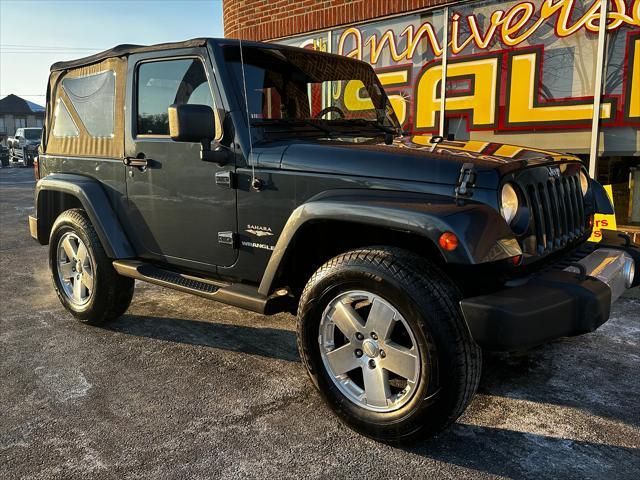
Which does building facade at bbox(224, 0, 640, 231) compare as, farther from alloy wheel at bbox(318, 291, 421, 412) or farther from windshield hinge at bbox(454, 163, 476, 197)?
alloy wheel at bbox(318, 291, 421, 412)

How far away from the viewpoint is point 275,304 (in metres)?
2.99

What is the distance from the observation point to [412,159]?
252 centimetres

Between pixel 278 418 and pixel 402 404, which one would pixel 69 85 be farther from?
pixel 402 404

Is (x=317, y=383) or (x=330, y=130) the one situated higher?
(x=330, y=130)

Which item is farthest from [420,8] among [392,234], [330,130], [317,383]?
[317,383]

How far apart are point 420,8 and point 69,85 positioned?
4.56 metres

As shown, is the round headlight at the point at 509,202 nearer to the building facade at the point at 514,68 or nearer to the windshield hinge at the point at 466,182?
the windshield hinge at the point at 466,182

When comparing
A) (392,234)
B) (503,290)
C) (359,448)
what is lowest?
(359,448)

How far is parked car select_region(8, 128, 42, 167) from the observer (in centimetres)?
2681

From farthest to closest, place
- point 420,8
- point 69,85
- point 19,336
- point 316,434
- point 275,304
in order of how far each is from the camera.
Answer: point 420,8 → point 69,85 → point 19,336 → point 275,304 → point 316,434

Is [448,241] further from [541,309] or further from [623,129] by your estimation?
[623,129]

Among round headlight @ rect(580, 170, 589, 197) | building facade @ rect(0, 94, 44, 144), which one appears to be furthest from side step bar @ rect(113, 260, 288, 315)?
building facade @ rect(0, 94, 44, 144)

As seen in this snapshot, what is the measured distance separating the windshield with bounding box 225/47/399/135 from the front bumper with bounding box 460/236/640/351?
5.20 ft

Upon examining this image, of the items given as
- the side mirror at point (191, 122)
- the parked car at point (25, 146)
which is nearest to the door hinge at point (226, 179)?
the side mirror at point (191, 122)
